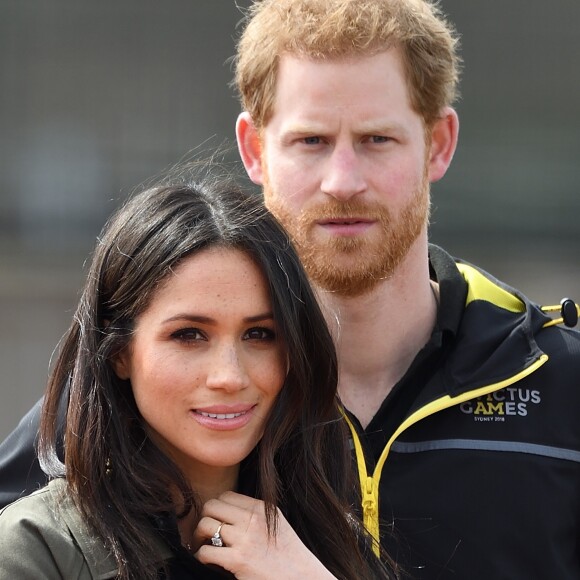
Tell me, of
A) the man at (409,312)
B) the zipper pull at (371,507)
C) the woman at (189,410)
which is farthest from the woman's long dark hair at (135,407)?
the man at (409,312)

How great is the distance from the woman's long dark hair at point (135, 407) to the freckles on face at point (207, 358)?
24 millimetres

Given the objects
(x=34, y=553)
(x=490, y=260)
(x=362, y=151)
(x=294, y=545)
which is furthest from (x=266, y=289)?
(x=490, y=260)

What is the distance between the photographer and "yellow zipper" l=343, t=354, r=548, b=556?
97.5 inches

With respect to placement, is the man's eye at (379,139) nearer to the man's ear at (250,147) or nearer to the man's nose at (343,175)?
the man's nose at (343,175)

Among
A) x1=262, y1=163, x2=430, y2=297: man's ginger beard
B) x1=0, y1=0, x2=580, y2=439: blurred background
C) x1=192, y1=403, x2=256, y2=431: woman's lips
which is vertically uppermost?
x1=0, y1=0, x2=580, y2=439: blurred background

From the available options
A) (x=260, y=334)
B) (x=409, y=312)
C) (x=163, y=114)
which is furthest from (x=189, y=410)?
(x=163, y=114)

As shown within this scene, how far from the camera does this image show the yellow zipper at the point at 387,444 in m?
2.48

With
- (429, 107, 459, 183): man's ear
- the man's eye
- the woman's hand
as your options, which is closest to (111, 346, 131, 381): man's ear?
the woman's hand

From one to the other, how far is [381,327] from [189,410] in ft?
3.10

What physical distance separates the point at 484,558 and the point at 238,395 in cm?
81

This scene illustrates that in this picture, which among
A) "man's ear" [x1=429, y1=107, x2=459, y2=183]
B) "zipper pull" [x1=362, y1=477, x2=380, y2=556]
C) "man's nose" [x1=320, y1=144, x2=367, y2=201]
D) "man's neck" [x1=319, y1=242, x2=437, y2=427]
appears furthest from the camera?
"man's ear" [x1=429, y1=107, x2=459, y2=183]

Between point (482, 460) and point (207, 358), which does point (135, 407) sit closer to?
point (207, 358)

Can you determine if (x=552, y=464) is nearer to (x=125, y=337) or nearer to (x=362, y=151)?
(x=362, y=151)

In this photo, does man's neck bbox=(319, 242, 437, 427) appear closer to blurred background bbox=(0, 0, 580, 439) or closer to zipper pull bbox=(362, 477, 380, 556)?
Result: zipper pull bbox=(362, 477, 380, 556)
